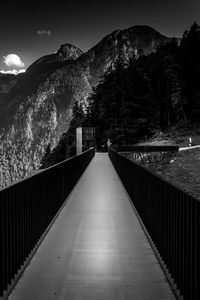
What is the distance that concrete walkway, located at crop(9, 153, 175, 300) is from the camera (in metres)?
4.37

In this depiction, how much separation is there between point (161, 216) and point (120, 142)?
207ft

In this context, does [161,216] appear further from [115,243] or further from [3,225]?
[3,225]

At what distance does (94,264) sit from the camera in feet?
17.7

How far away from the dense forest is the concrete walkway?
182ft

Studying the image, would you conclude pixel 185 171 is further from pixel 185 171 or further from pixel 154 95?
pixel 154 95

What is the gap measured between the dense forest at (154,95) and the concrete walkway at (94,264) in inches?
2185

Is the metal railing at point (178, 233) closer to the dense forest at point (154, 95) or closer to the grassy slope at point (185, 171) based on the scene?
the grassy slope at point (185, 171)

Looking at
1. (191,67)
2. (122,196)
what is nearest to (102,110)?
(191,67)

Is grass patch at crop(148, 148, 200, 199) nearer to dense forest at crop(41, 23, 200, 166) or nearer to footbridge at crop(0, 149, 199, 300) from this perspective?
footbridge at crop(0, 149, 199, 300)

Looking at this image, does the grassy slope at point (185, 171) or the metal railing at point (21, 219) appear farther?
the grassy slope at point (185, 171)

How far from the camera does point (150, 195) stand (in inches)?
265

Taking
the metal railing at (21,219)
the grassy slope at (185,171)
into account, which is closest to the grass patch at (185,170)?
the grassy slope at (185,171)

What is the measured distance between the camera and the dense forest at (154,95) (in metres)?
64.4

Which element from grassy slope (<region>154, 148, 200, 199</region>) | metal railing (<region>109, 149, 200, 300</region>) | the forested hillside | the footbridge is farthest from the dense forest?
metal railing (<region>109, 149, 200, 300</region>)
